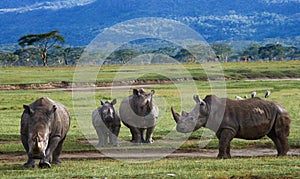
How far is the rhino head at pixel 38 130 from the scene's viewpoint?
48.4 feet

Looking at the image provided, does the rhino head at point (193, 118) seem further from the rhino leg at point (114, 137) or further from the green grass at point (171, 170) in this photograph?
the rhino leg at point (114, 137)

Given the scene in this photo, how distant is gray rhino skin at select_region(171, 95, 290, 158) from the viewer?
712 inches

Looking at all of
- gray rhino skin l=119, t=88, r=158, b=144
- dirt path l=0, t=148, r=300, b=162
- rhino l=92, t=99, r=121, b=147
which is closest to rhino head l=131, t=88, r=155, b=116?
gray rhino skin l=119, t=88, r=158, b=144

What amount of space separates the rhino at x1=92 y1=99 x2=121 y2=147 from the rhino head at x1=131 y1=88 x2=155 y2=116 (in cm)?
76

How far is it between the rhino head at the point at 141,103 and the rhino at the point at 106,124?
0.76 metres

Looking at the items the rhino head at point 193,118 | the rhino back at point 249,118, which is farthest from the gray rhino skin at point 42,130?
the rhino back at point 249,118

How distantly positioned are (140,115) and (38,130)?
7.73 meters

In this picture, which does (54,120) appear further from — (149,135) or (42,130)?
(149,135)

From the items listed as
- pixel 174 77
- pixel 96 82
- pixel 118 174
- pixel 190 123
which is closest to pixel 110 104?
pixel 190 123

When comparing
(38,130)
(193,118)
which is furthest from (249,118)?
(38,130)

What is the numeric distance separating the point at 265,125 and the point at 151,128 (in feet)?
17.6

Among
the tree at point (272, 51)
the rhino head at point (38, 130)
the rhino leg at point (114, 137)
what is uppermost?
the tree at point (272, 51)

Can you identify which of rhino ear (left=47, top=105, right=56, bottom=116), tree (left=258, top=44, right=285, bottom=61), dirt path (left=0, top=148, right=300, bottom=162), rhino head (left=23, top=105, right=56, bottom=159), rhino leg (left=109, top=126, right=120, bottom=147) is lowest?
dirt path (left=0, top=148, right=300, bottom=162)

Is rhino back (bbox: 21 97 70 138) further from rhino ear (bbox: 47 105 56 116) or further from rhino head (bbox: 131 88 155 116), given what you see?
rhino head (bbox: 131 88 155 116)
